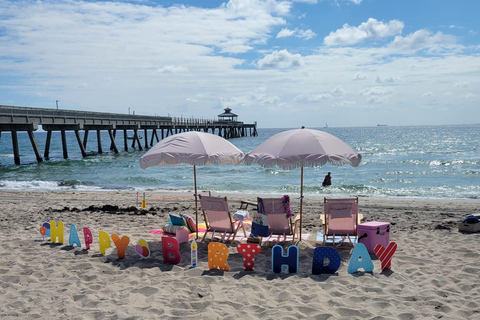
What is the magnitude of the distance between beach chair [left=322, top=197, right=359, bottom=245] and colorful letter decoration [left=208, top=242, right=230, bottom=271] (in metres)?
1.77

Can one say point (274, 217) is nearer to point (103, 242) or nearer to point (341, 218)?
point (341, 218)

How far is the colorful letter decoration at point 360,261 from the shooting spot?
504 centimetres

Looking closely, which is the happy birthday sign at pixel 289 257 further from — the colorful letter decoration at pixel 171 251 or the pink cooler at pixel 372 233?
the pink cooler at pixel 372 233

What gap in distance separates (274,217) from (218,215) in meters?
0.88

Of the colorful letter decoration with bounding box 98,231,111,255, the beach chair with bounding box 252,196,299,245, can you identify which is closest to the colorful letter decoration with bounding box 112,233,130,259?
the colorful letter decoration with bounding box 98,231,111,255

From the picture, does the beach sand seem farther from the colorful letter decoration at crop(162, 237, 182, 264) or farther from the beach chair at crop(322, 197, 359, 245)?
the beach chair at crop(322, 197, 359, 245)

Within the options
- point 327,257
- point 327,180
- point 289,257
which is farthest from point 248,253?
point 327,180

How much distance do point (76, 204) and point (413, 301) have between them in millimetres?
10151

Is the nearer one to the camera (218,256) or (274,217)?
(218,256)

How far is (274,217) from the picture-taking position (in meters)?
6.40

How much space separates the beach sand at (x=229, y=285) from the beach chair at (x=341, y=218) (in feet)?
1.28

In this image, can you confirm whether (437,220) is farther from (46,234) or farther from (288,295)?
(46,234)

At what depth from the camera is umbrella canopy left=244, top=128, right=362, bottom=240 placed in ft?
18.3

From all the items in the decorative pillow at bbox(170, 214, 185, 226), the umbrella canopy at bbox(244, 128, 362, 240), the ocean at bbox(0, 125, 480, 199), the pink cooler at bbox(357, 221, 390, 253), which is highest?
the umbrella canopy at bbox(244, 128, 362, 240)
